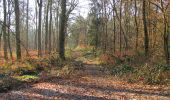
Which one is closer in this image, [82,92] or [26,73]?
[82,92]

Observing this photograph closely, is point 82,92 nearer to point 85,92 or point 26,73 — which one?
point 85,92

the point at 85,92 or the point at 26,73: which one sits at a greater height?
the point at 26,73

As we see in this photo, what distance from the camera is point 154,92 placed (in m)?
13.3

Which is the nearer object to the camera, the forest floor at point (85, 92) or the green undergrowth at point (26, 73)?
the forest floor at point (85, 92)

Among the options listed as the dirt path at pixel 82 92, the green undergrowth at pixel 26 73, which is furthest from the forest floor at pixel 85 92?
the green undergrowth at pixel 26 73

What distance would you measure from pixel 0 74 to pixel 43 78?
2188 mm

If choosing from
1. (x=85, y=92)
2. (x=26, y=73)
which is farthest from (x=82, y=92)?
(x=26, y=73)

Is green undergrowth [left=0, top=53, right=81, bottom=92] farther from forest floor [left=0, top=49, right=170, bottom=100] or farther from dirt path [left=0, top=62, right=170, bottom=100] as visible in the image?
dirt path [left=0, top=62, right=170, bottom=100]

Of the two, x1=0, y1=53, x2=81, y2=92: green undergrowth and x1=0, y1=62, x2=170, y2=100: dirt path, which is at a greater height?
x1=0, y1=53, x2=81, y2=92: green undergrowth

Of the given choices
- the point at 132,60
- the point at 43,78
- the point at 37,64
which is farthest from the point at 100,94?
the point at 132,60

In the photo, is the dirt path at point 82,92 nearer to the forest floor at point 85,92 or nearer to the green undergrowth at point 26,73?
the forest floor at point 85,92

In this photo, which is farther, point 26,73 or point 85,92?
point 26,73

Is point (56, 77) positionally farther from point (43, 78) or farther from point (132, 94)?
point (132, 94)

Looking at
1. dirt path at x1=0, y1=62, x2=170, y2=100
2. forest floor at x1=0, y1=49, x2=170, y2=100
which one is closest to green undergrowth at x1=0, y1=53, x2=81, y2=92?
forest floor at x1=0, y1=49, x2=170, y2=100
